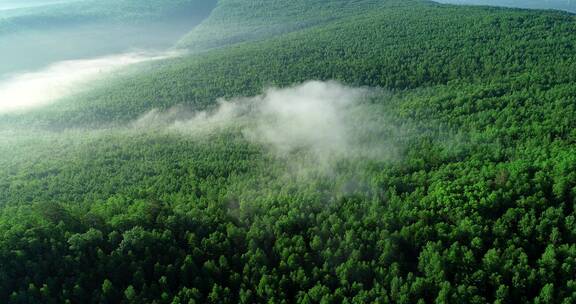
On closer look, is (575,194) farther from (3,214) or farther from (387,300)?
(3,214)

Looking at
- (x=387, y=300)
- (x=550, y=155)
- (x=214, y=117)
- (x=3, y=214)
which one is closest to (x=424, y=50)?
(x=214, y=117)

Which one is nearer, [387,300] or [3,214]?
[387,300]

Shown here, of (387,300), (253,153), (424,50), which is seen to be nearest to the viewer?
(387,300)

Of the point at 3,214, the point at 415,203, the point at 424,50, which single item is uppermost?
the point at 424,50

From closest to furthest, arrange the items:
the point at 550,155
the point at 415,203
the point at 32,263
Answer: the point at 32,263 → the point at 415,203 → the point at 550,155

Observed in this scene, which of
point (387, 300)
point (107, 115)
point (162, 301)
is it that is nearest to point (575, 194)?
point (387, 300)

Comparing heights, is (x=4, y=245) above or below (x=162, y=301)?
above
